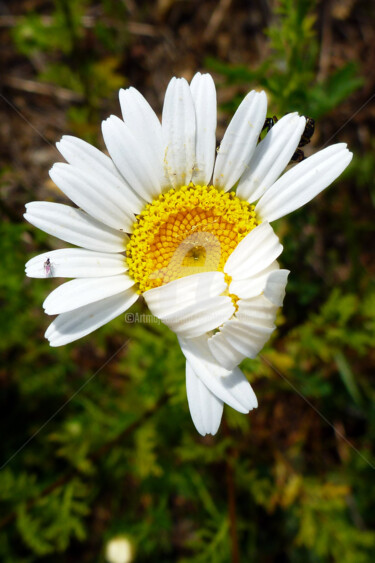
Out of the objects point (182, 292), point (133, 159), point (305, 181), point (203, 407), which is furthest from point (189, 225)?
point (203, 407)

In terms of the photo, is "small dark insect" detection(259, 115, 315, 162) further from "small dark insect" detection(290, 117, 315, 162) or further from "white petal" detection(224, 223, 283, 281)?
"white petal" detection(224, 223, 283, 281)

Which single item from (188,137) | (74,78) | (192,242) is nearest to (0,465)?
(192,242)

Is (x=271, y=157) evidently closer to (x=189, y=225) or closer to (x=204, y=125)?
Answer: (x=204, y=125)

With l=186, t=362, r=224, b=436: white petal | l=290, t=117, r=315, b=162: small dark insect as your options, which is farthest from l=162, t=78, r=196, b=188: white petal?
l=186, t=362, r=224, b=436: white petal

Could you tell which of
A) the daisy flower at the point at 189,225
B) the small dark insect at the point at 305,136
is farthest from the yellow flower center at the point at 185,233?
the small dark insect at the point at 305,136

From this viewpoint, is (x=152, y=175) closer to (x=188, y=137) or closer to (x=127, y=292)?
(x=188, y=137)

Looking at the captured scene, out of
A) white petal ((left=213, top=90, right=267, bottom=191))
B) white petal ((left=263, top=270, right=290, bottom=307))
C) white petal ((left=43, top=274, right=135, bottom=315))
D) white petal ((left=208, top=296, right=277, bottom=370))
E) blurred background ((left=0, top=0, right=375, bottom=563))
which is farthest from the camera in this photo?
blurred background ((left=0, top=0, right=375, bottom=563))
